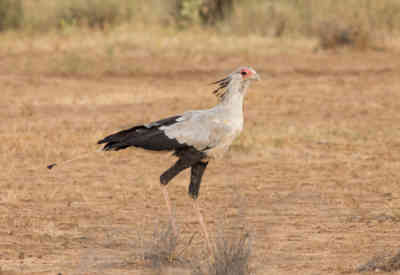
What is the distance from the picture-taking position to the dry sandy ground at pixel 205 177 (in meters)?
5.76

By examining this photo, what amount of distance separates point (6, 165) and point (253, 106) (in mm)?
5208

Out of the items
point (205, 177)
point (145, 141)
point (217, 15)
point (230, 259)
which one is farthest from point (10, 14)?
point (230, 259)

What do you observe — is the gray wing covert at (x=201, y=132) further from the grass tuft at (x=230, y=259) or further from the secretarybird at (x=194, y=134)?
the grass tuft at (x=230, y=259)

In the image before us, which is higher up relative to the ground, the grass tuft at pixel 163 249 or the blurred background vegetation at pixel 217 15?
the grass tuft at pixel 163 249

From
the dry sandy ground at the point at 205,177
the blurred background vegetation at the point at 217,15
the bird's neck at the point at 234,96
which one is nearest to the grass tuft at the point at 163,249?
the dry sandy ground at the point at 205,177

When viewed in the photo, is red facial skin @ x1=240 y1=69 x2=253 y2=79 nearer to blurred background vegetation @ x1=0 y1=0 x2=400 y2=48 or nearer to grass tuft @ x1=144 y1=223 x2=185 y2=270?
grass tuft @ x1=144 y1=223 x2=185 y2=270

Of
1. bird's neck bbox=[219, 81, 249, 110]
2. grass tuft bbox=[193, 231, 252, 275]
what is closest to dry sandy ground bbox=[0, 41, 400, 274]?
grass tuft bbox=[193, 231, 252, 275]

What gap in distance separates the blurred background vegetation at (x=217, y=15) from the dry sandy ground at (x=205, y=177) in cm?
410

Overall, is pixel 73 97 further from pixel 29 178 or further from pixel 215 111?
pixel 215 111

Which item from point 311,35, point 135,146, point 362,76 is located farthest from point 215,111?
point 311,35

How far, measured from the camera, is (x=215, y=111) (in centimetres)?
559

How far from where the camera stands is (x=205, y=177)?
8.53 m

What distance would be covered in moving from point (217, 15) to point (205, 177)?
12858 mm

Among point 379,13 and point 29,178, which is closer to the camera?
point 29,178
